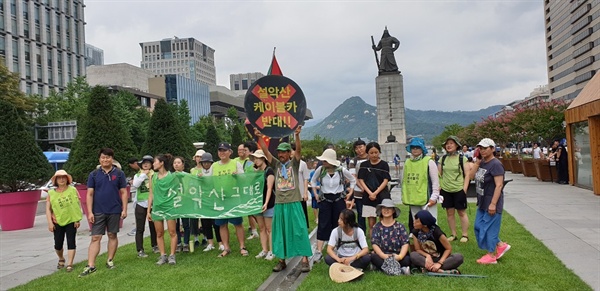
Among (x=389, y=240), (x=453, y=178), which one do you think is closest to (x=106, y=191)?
(x=389, y=240)

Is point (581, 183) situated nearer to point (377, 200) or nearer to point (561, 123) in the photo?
point (561, 123)

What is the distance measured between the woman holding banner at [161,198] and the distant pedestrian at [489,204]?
15.6 feet

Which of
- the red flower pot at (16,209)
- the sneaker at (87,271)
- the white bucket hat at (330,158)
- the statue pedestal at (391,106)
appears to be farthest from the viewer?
the statue pedestal at (391,106)

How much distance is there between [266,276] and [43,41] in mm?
72915

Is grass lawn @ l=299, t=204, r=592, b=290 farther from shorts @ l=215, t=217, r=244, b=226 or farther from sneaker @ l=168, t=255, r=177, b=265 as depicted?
sneaker @ l=168, t=255, r=177, b=265

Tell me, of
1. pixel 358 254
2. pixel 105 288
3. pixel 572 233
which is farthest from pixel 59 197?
pixel 572 233

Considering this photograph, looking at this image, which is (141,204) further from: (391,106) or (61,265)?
(391,106)

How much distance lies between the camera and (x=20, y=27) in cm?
6334

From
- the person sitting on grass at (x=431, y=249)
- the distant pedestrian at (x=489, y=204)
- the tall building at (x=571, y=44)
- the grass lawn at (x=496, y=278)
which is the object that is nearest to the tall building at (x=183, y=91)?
the tall building at (x=571, y=44)

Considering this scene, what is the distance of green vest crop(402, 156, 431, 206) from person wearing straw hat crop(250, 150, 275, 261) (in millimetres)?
2157

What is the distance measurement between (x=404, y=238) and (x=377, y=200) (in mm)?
1360

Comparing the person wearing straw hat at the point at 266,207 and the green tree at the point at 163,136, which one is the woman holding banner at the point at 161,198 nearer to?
the person wearing straw hat at the point at 266,207

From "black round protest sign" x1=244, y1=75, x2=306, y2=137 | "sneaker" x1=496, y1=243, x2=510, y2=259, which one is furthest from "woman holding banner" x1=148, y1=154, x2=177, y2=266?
"sneaker" x1=496, y1=243, x2=510, y2=259

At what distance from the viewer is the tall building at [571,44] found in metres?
75.0
